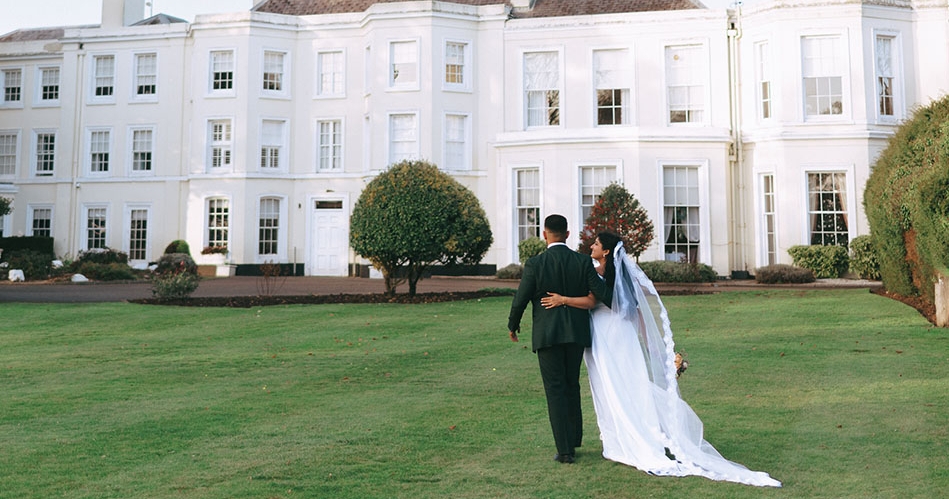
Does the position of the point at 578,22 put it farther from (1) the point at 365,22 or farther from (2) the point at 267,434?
(2) the point at 267,434

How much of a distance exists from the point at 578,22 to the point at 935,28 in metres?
11.0

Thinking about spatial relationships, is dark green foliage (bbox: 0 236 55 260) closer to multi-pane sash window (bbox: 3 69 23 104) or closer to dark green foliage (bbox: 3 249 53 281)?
dark green foliage (bbox: 3 249 53 281)

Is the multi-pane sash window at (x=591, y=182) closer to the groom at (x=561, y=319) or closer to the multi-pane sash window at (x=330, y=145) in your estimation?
the multi-pane sash window at (x=330, y=145)

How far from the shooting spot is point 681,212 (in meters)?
25.8

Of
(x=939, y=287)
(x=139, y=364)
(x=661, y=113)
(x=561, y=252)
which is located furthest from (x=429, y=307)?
(x=661, y=113)

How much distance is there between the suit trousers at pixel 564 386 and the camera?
18.2 ft

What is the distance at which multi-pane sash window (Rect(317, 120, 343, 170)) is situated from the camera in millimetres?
29719

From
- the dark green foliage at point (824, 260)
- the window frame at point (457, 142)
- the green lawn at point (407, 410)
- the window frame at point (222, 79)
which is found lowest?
the green lawn at point (407, 410)

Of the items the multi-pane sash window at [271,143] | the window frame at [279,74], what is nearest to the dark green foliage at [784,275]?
the multi-pane sash window at [271,143]

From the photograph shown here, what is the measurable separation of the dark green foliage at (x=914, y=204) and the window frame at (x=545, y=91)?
12.6 metres

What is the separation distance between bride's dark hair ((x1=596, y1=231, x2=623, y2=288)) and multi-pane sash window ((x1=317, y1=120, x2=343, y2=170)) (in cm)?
2458

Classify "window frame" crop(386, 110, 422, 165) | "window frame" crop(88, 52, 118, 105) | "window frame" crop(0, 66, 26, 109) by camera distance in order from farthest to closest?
"window frame" crop(0, 66, 26, 109) → "window frame" crop(88, 52, 118, 105) → "window frame" crop(386, 110, 422, 165)

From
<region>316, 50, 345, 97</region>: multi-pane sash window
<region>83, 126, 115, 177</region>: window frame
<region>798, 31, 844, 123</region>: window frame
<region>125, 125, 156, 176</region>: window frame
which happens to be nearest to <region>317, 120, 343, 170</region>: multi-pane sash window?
<region>316, 50, 345, 97</region>: multi-pane sash window

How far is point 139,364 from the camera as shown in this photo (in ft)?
30.5
